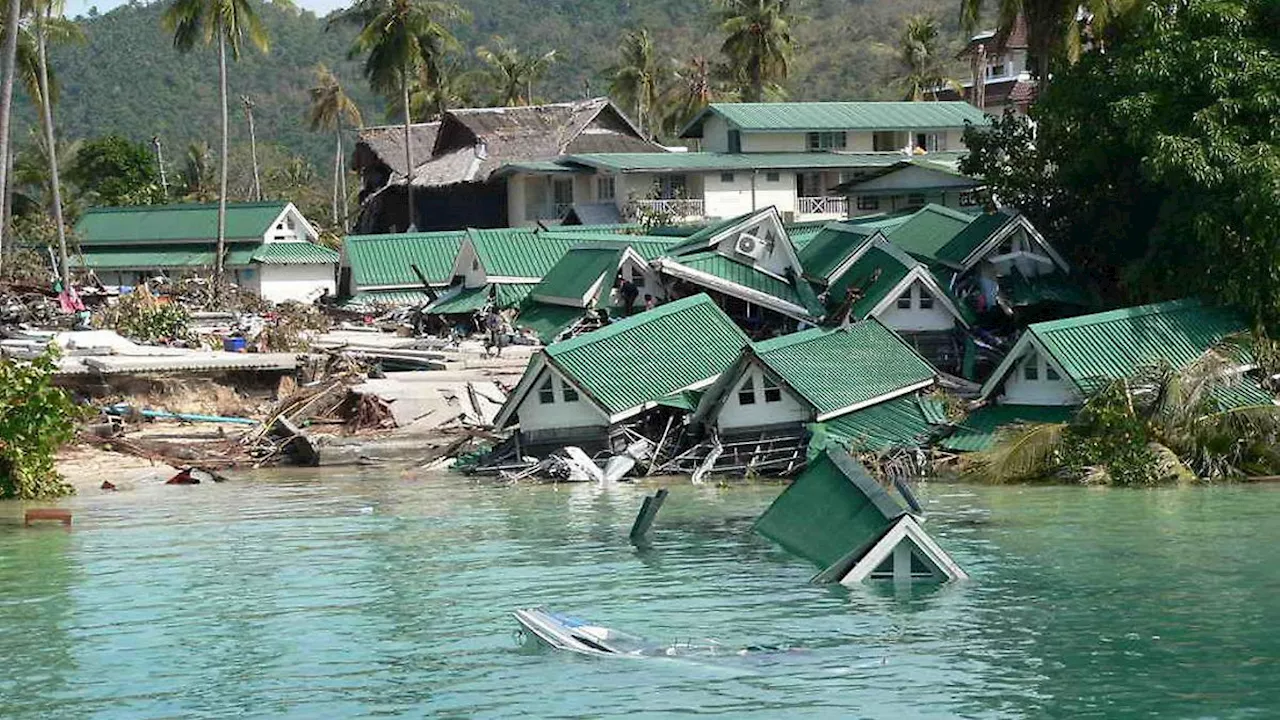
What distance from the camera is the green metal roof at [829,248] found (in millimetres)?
47719

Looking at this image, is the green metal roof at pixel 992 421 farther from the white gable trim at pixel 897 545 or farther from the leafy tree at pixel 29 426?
the leafy tree at pixel 29 426

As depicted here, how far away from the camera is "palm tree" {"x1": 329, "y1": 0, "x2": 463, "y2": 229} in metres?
78.4

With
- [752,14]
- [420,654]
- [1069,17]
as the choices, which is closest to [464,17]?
[752,14]

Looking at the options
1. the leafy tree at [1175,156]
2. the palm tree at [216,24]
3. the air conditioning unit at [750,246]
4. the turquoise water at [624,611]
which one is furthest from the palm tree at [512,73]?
the turquoise water at [624,611]

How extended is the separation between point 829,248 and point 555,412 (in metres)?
12.9

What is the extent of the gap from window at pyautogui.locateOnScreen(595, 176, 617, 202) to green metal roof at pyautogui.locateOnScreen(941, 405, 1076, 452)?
37197 mm

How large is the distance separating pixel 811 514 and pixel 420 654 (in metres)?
7.89

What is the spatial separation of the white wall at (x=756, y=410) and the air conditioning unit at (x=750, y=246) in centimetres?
1129

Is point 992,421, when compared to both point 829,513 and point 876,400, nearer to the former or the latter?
point 876,400

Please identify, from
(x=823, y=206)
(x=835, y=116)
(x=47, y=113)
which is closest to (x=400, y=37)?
(x=47, y=113)

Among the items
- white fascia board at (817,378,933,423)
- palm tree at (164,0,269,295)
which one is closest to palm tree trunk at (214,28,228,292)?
palm tree at (164,0,269,295)

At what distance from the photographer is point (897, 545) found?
26.1 m

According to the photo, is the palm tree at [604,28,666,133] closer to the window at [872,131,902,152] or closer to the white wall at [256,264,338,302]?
the window at [872,131,902,152]

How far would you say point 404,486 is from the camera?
126 feet
